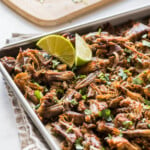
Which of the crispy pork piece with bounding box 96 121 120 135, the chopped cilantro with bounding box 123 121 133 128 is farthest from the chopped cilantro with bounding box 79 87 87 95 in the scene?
the chopped cilantro with bounding box 123 121 133 128

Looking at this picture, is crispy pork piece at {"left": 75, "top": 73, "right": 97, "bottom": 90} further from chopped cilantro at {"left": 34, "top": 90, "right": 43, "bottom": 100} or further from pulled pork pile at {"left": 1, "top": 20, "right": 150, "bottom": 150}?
chopped cilantro at {"left": 34, "top": 90, "right": 43, "bottom": 100}

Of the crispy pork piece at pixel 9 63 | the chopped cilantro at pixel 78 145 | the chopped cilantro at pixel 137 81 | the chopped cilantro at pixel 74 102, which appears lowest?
the chopped cilantro at pixel 78 145

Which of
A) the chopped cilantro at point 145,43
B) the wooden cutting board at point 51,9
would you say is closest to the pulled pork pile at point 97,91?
the chopped cilantro at point 145,43

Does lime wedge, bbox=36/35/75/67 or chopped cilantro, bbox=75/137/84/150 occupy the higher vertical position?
lime wedge, bbox=36/35/75/67

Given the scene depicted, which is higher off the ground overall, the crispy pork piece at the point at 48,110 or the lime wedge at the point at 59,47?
the lime wedge at the point at 59,47

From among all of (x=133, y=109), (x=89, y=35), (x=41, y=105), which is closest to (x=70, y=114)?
(x=41, y=105)

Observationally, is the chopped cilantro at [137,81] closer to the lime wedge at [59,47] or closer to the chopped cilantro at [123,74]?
the chopped cilantro at [123,74]
